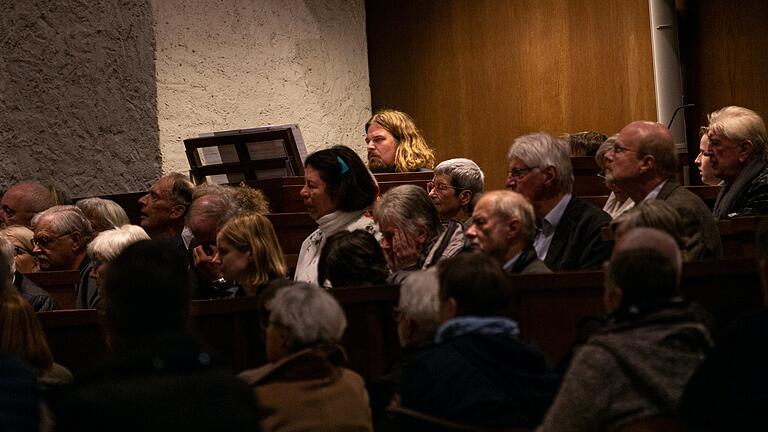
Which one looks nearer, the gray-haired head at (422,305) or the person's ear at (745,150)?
the gray-haired head at (422,305)

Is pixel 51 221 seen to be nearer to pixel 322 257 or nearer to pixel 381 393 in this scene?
pixel 322 257

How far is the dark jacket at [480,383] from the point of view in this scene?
2.91 metres

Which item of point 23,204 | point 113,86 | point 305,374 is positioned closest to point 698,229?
point 305,374

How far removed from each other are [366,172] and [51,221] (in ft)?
4.94

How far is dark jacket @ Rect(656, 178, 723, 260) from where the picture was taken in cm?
376

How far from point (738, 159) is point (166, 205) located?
9.48ft

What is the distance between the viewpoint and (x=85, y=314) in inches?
166

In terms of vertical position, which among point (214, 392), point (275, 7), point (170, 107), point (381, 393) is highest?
point (275, 7)

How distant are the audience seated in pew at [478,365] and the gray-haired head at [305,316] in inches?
8.7

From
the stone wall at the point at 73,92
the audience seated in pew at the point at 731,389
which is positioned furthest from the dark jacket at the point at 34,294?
the stone wall at the point at 73,92

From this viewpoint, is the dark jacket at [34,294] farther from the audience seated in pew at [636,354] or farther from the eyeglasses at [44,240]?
the audience seated in pew at [636,354]

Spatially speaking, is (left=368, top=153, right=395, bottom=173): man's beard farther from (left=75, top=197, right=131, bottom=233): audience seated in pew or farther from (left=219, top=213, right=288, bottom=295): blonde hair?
(left=219, top=213, right=288, bottom=295): blonde hair

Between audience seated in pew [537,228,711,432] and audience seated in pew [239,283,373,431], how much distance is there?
1.86 feet

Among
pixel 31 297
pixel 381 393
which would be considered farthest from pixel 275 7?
pixel 381 393
